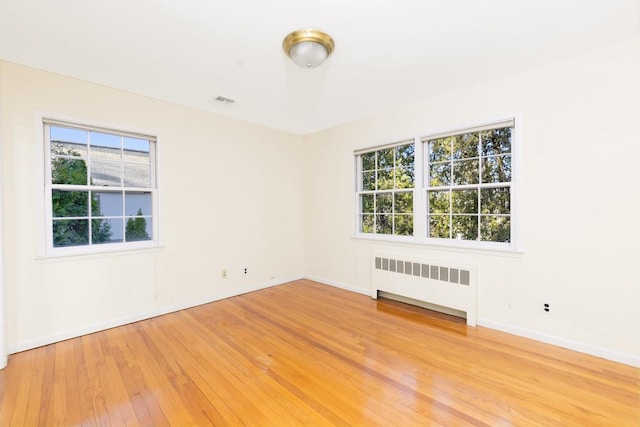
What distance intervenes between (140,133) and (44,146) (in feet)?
2.79

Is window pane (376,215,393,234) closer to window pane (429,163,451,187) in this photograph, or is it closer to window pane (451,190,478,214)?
window pane (429,163,451,187)

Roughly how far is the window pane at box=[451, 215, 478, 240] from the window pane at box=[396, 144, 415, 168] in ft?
3.04

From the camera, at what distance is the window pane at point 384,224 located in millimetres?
4007

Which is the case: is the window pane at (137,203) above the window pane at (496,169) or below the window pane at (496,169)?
below

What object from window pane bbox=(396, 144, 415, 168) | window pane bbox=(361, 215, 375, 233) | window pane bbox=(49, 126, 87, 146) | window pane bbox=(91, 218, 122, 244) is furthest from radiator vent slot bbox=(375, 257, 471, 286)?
window pane bbox=(49, 126, 87, 146)

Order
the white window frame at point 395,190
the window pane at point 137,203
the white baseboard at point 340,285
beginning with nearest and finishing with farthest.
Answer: the window pane at point 137,203
the white window frame at point 395,190
the white baseboard at point 340,285

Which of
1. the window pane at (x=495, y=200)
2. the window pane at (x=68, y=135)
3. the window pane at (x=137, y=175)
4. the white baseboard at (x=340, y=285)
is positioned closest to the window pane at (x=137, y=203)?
the window pane at (x=137, y=175)

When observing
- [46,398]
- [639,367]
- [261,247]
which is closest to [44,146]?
[46,398]

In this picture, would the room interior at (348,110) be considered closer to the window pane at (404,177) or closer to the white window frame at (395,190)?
the white window frame at (395,190)

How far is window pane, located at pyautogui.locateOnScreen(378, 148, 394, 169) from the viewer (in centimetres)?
397

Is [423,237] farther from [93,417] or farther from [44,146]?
[44,146]

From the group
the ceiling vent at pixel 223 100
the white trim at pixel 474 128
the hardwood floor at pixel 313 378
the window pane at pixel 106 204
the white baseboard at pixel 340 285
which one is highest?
the ceiling vent at pixel 223 100

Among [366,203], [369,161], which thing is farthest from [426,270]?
[369,161]

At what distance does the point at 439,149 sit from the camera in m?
3.46
